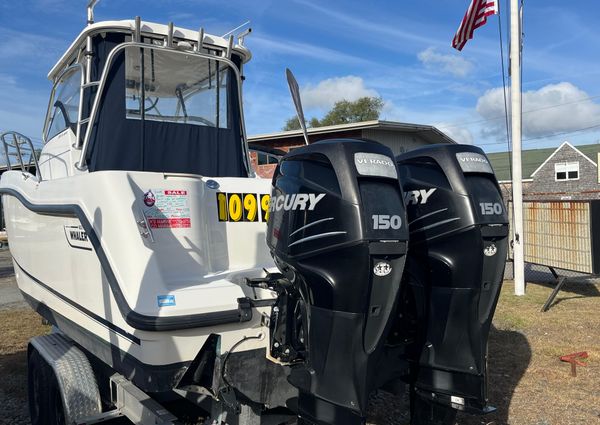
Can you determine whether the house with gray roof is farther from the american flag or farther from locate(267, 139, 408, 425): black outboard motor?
locate(267, 139, 408, 425): black outboard motor

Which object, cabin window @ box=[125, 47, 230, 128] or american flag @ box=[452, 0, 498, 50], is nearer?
cabin window @ box=[125, 47, 230, 128]

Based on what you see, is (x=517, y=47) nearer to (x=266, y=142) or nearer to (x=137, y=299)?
(x=137, y=299)

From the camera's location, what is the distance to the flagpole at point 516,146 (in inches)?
332

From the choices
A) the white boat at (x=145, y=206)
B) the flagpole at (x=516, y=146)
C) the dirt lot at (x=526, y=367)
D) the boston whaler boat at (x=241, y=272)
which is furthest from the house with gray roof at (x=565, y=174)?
the boston whaler boat at (x=241, y=272)

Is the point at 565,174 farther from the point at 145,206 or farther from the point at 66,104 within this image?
the point at 145,206

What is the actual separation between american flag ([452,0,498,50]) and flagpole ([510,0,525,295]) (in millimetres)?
352

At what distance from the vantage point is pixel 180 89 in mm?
4551

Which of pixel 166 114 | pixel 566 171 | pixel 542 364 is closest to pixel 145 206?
pixel 166 114

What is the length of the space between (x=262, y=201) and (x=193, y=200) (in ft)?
1.93

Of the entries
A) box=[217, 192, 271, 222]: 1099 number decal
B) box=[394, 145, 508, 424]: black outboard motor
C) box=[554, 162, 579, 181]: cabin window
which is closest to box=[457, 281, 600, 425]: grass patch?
box=[394, 145, 508, 424]: black outboard motor

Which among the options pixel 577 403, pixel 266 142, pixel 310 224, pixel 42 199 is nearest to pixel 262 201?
pixel 310 224

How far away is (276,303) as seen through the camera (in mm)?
2674

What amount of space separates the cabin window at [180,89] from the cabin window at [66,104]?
522mm

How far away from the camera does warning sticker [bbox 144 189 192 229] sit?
302cm
